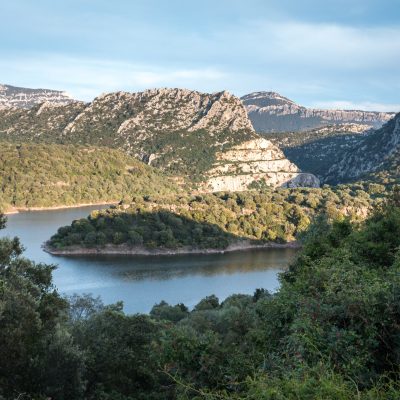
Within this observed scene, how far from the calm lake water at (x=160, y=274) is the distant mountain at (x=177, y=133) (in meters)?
73.3

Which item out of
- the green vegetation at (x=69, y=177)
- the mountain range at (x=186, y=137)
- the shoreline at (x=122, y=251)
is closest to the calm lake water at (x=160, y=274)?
the shoreline at (x=122, y=251)

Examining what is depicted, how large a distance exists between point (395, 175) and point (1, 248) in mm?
86261

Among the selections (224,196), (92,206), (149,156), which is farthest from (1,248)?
(149,156)

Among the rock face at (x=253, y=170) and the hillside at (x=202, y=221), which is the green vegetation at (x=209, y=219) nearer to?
the hillside at (x=202, y=221)

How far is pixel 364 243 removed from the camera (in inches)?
516

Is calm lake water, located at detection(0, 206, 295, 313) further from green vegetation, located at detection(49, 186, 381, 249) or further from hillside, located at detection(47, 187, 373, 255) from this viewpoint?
green vegetation, located at detection(49, 186, 381, 249)

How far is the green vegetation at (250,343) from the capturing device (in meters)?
5.63

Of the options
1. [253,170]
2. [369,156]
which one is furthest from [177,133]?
[369,156]

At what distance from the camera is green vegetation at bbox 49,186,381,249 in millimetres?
69062

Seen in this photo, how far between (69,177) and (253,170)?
55535 mm

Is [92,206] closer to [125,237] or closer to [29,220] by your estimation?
→ [29,220]

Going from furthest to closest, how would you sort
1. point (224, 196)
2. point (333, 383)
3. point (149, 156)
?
point (149, 156), point (224, 196), point (333, 383)

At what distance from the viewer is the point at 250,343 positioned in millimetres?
9812

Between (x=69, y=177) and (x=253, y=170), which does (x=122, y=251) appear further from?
(x=253, y=170)
